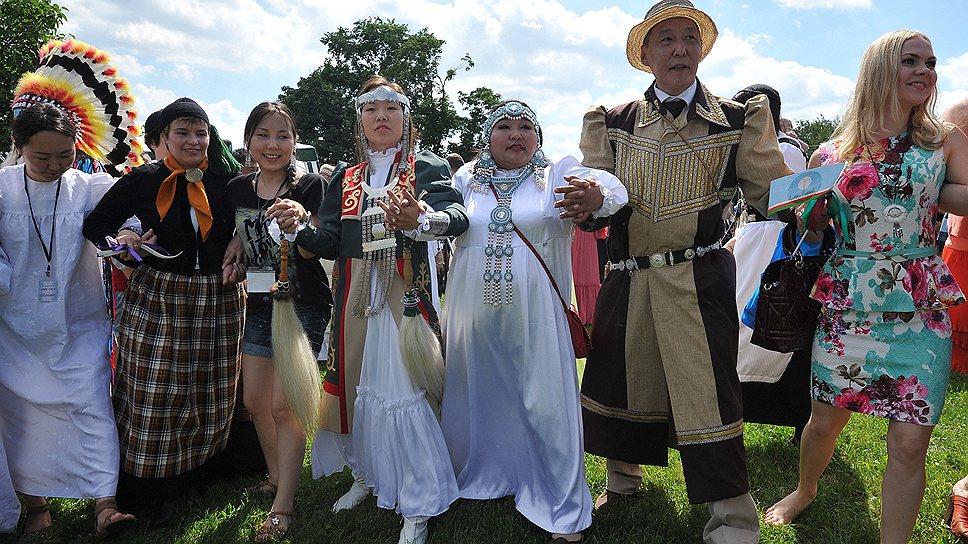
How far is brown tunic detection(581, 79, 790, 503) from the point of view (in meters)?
2.79

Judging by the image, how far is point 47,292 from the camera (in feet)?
11.0

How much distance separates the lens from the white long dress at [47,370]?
3334 mm

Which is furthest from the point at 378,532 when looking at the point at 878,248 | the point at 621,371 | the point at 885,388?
the point at 878,248

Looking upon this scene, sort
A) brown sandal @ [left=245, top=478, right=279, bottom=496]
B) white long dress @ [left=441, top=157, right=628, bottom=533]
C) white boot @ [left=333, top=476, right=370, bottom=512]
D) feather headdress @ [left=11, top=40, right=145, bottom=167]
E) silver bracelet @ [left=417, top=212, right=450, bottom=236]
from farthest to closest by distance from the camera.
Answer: brown sandal @ [left=245, top=478, right=279, bottom=496]
feather headdress @ [left=11, top=40, right=145, bottom=167]
white boot @ [left=333, top=476, right=370, bottom=512]
white long dress @ [left=441, top=157, right=628, bottom=533]
silver bracelet @ [left=417, top=212, right=450, bottom=236]

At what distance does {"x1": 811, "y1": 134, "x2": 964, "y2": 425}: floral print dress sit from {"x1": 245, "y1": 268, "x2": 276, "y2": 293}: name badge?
103 inches

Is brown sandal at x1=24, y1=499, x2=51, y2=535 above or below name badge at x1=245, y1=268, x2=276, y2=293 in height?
below

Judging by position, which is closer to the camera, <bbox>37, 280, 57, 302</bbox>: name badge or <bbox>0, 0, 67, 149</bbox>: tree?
<bbox>37, 280, 57, 302</bbox>: name badge

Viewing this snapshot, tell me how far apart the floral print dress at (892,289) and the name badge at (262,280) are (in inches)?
103

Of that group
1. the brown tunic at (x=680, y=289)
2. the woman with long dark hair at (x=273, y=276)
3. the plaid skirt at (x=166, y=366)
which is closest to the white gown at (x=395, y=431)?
the woman with long dark hair at (x=273, y=276)

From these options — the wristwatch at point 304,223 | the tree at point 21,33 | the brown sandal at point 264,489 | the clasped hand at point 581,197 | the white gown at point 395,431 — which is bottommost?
the brown sandal at point 264,489

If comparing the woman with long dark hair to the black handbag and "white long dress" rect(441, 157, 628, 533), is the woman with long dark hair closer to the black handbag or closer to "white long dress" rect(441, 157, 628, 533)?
"white long dress" rect(441, 157, 628, 533)

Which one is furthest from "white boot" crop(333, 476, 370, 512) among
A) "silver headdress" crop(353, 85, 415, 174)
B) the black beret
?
the black beret

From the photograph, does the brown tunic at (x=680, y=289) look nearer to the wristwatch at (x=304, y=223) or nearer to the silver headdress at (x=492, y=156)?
the silver headdress at (x=492, y=156)

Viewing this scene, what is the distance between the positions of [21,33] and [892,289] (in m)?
9.77
